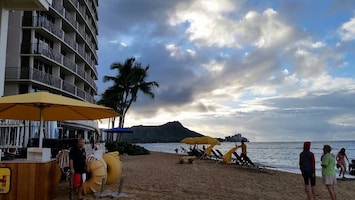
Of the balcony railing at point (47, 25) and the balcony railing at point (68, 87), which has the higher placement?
the balcony railing at point (47, 25)

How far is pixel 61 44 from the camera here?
35.7m

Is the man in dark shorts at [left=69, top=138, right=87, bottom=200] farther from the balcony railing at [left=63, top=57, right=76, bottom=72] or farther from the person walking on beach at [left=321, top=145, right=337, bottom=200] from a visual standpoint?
the balcony railing at [left=63, top=57, right=76, bottom=72]

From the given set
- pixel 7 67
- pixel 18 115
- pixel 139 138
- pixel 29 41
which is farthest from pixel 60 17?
pixel 139 138

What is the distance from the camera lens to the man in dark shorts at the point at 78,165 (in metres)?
8.51

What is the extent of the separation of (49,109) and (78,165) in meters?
2.20

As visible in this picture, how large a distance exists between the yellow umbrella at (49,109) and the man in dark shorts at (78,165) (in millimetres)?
820

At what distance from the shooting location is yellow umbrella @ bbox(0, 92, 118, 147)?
7.91 m

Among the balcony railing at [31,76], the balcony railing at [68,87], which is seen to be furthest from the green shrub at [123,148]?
the balcony railing at [68,87]

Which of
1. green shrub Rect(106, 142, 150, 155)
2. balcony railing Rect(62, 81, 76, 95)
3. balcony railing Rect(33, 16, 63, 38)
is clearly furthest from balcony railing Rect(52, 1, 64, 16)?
green shrub Rect(106, 142, 150, 155)

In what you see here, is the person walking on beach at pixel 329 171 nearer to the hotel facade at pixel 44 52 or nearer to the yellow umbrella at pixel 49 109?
the yellow umbrella at pixel 49 109

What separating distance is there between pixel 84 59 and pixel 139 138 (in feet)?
343

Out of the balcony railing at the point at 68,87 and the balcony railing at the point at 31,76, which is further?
the balcony railing at the point at 68,87

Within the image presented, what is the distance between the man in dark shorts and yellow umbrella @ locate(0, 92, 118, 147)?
2.69 feet

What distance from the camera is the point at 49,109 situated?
9.92 metres
